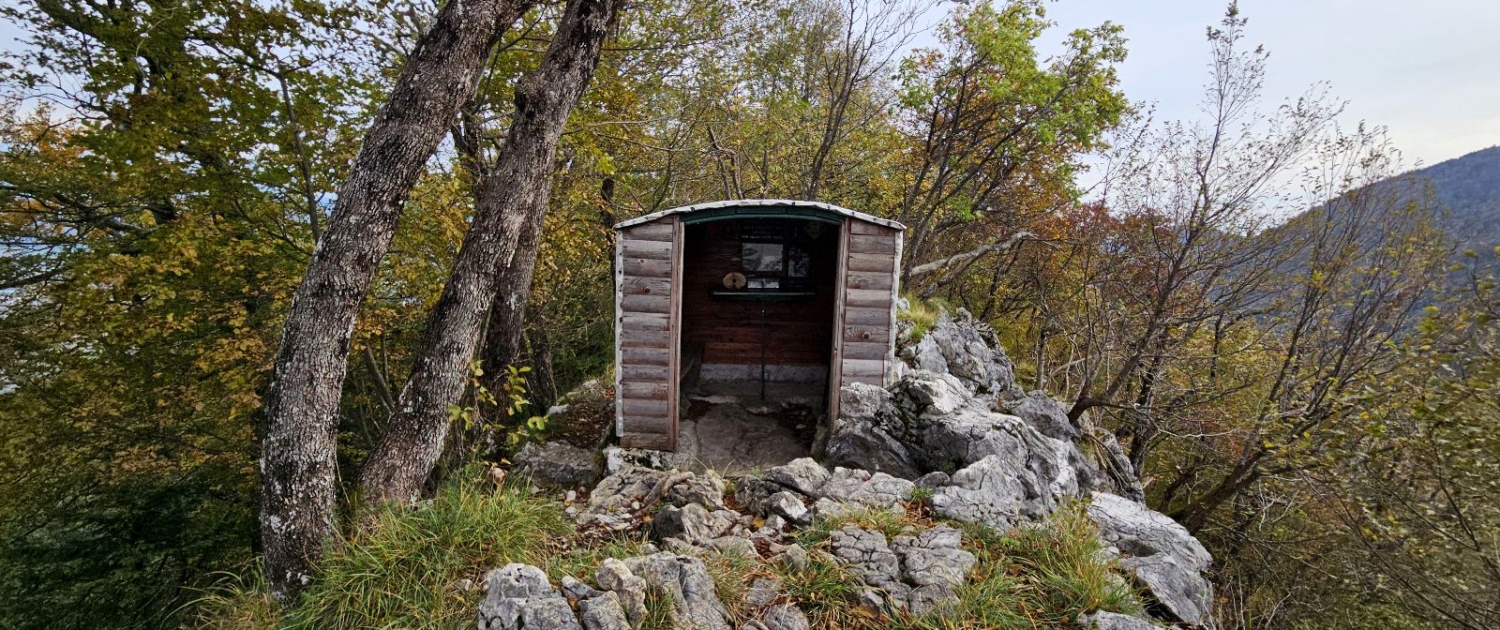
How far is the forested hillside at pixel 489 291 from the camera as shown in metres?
3.62

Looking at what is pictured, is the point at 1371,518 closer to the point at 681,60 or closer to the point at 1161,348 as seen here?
the point at 1161,348

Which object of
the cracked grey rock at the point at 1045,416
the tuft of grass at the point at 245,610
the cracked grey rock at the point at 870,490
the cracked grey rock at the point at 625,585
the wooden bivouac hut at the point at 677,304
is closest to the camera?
the cracked grey rock at the point at 625,585

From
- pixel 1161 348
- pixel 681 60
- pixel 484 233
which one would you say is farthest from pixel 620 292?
pixel 1161 348

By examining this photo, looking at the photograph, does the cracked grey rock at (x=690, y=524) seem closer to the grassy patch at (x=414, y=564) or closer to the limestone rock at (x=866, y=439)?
the grassy patch at (x=414, y=564)

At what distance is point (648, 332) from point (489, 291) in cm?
230

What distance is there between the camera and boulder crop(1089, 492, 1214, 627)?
3.34 metres

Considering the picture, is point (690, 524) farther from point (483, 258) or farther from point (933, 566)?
point (483, 258)

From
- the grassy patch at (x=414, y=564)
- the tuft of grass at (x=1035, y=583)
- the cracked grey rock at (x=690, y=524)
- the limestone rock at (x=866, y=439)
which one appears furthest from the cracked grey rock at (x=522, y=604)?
the limestone rock at (x=866, y=439)

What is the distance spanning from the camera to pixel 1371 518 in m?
5.66

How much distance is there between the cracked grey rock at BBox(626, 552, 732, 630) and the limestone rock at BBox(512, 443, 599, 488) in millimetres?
2855

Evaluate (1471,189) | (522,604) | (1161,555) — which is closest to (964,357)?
(1161,555)

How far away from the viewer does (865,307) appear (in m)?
6.52

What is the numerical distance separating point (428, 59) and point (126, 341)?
798 cm

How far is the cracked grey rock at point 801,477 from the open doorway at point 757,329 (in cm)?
255
